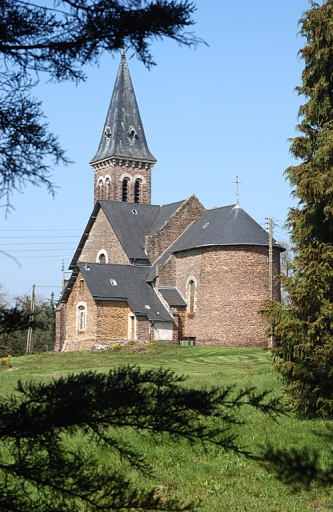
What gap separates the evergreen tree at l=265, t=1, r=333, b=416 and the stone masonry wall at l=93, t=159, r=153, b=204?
152 feet

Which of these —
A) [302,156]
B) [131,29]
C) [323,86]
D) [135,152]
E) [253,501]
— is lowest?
[253,501]

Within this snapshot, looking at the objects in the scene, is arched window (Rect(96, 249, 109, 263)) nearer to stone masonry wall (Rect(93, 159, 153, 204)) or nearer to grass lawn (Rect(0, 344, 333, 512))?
stone masonry wall (Rect(93, 159, 153, 204))

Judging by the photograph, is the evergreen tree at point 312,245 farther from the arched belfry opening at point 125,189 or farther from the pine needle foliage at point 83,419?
the arched belfry opening at point 125,189

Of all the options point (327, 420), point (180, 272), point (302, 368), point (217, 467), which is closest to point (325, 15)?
point (302, 368)

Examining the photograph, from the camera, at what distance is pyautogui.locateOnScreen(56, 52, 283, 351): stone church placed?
43.8 meters

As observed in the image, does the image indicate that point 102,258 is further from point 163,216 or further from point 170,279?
point 170,279

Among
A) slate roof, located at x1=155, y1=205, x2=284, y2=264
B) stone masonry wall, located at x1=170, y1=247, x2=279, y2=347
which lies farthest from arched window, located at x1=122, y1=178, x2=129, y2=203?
stone masonry wall, located at x1=170, y1=247, x2=279, y2=347

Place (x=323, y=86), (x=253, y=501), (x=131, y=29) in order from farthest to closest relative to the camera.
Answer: (x=323, y=86) < (x=253, y=501) < (x=131, y=29)

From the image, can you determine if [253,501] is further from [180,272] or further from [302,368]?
[180,272]

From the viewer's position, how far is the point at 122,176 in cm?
6219

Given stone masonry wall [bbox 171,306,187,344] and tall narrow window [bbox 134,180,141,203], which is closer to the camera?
stone masonry wall [bbox 171,306,187,344]

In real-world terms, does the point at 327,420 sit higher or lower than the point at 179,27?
lower

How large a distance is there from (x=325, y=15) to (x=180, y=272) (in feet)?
106

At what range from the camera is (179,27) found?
5.26 m
